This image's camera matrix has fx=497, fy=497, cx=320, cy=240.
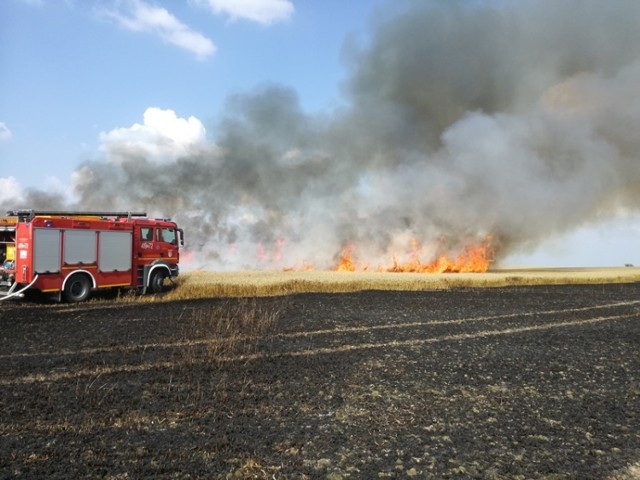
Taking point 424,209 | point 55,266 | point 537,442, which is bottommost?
point 537,442

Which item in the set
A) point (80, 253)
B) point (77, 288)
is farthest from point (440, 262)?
point (80, 253)

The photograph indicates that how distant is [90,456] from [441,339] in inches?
352

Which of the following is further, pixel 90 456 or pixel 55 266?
pixel 55 266

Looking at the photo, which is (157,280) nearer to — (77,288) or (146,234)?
(146,234)

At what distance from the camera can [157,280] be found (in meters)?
22.0

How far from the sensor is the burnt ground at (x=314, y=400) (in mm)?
5238

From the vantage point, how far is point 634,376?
29.9ft

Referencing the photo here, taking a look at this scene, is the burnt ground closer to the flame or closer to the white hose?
the white hose

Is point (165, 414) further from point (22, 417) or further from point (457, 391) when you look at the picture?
point (457, 391)

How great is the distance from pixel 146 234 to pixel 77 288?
12.3ft

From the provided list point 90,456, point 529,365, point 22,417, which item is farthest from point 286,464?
point 529,365

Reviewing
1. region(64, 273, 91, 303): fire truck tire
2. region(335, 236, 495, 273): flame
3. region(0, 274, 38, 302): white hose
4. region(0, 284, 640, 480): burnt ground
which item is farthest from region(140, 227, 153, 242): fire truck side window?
region(335, 236, 495, 273): flame

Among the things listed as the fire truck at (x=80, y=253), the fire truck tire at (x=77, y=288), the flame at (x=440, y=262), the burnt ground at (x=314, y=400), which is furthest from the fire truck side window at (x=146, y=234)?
the flame at (x=440, y=262)

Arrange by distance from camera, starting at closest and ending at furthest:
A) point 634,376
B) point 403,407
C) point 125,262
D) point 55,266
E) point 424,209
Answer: point 403,407 < point 634,376 < point 55,266 < point 125,262 < point 424,209
